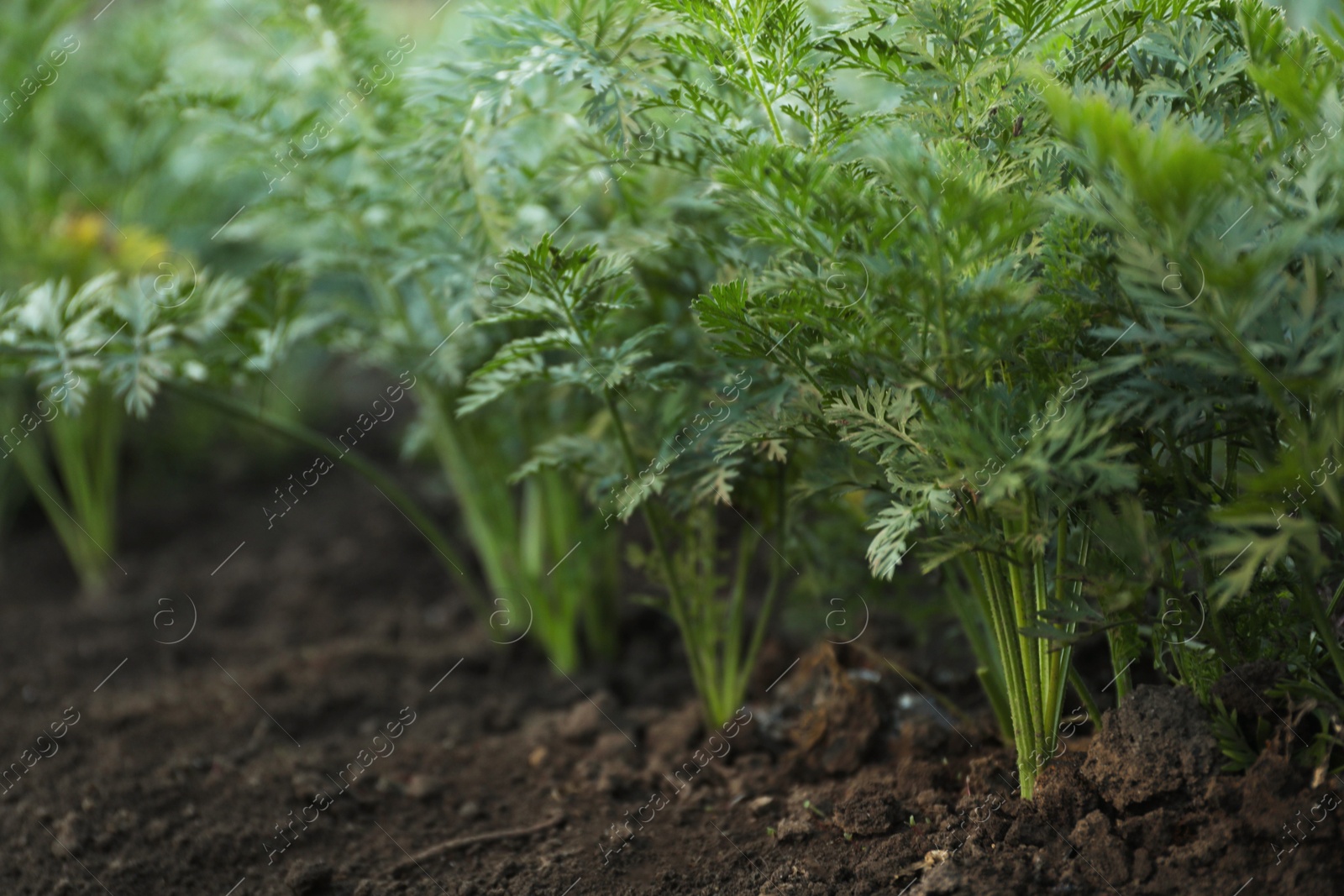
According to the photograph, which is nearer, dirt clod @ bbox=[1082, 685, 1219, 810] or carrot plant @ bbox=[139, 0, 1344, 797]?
carrot plant @ bbox=[139, 0, 1344, 797]

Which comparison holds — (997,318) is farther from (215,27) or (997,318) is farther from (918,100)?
(215,27)

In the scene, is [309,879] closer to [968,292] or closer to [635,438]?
[635,438]

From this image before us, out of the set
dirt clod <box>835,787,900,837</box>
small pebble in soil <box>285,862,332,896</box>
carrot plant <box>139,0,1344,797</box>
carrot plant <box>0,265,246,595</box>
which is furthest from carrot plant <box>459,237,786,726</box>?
small pebble in soil <box>285,862,332,896</box>

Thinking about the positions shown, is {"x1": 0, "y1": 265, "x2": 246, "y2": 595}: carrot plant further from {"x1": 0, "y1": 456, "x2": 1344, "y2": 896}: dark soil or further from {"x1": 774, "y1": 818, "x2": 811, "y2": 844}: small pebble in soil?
{"x1": 774, "y1": 818, "x2": 811, "y2": 844}: small pebble in soil

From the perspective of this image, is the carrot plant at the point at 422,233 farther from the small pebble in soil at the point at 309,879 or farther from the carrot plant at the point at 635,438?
the small pebble in soil at the point at 309,879

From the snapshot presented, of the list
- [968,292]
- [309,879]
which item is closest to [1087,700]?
[968,292]

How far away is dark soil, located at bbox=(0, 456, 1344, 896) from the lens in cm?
120

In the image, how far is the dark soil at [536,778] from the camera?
1.20 metres

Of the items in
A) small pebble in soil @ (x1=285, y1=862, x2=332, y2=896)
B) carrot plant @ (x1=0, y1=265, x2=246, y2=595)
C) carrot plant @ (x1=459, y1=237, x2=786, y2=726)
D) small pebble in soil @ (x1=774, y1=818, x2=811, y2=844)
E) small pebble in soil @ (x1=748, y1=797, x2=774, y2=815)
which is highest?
carrot plant @ (x1=0, y1=265, x2=246, y2=595)

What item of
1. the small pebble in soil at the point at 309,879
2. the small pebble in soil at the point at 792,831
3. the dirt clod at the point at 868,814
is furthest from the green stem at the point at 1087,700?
the small pebble in soil at the point at 309,879

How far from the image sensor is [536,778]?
1.78 meters

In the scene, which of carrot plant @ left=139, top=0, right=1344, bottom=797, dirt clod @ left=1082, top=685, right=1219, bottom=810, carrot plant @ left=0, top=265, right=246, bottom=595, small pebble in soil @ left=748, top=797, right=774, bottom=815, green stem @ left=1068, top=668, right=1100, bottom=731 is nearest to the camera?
carrot plant @ left=139, top=0, right=1344, bottom=797

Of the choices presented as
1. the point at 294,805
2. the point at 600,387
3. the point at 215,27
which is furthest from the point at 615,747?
the point at 215,27

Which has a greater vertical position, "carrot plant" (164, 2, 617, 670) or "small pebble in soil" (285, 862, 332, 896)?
"carrot plant" (164, 2, 617, 670)
